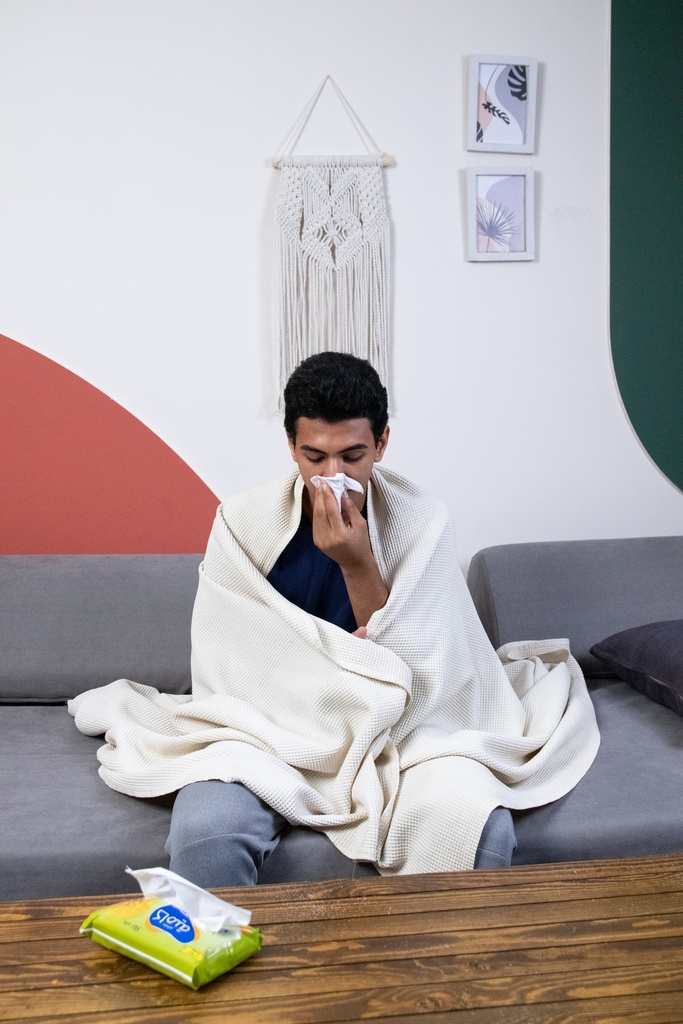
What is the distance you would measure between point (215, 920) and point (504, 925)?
33 cm

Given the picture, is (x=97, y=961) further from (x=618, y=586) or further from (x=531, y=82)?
(x=531, y=82)

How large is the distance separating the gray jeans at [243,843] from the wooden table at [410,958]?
0.92 feet

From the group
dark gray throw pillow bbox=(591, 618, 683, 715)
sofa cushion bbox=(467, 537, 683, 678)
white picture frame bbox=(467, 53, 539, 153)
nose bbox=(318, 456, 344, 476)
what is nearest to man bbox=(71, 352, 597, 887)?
nose bbox=(318, 456, 344, 476)

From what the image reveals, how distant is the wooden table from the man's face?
79 cm

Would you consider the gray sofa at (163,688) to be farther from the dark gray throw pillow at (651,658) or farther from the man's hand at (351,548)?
the man's hand at (351,548)

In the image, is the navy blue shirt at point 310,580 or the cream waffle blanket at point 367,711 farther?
the navy blue shirt at point 310,580

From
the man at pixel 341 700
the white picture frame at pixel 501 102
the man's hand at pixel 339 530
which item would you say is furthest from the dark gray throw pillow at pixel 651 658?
the white picture frame at pixel 501 102

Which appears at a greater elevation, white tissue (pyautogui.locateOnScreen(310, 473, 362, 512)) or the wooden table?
white tissue (pyautogui.locateOnScreen(310, 473, 362, 512))

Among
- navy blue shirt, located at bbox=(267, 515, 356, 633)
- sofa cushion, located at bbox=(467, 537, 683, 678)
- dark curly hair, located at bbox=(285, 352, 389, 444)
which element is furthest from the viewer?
sofa cushion, located at bbox=(467, 537, 683, 678)

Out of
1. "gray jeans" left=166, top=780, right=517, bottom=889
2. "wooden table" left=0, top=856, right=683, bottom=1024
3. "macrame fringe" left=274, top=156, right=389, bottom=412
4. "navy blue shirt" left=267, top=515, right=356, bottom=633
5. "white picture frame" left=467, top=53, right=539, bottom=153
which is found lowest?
"gray jeans" left=166, top=780, right=517, bottom=889

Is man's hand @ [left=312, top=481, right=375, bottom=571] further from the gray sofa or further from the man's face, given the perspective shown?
the gray sofa

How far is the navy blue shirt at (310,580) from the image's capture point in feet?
6.09

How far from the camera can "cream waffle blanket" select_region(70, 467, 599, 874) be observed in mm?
Answer: 1530

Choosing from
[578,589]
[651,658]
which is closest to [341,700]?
[651,658]
